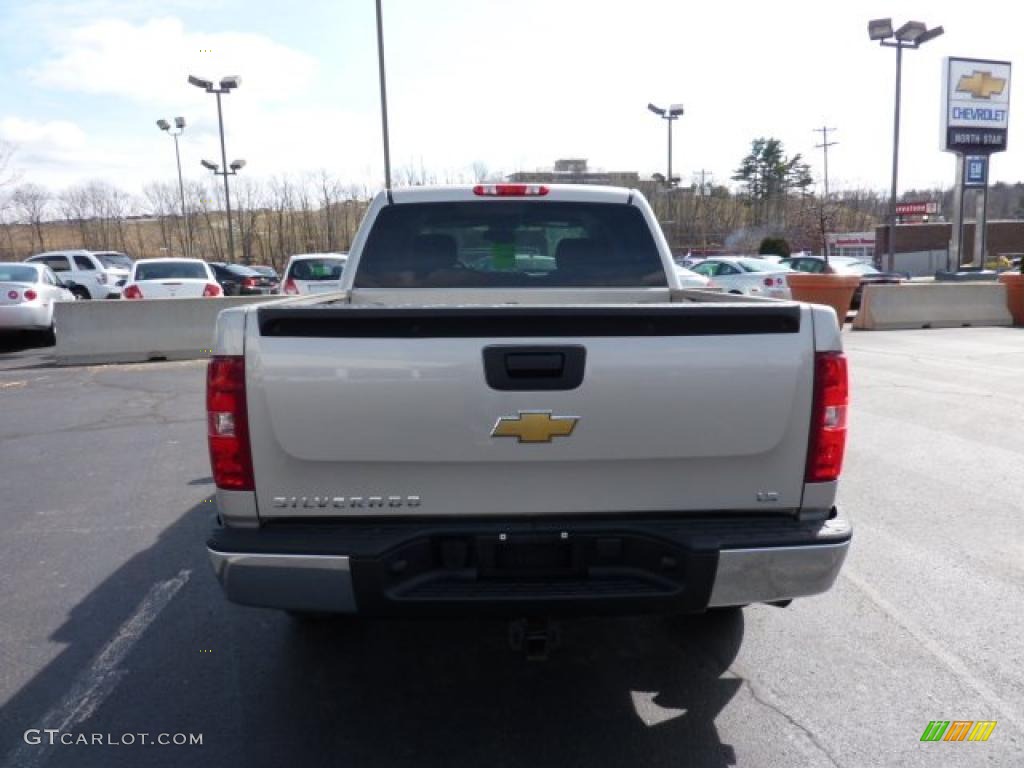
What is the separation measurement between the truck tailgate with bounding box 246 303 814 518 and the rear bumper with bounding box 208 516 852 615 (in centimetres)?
12

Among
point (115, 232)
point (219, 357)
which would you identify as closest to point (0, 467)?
point (219, 357)

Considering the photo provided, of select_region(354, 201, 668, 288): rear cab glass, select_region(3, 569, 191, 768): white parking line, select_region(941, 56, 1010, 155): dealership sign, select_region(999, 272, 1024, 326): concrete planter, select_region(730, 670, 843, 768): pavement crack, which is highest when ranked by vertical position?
select_region(941, 56, 1010, 155): dealership sign

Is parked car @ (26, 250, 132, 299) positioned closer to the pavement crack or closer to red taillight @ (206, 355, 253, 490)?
red taillight @ (206, 355, 253, 490)

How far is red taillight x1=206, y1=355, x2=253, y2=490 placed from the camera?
9.01 feet

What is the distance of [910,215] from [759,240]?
83.1ft

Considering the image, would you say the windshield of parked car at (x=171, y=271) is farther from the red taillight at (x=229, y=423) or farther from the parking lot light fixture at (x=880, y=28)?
the parking lot light fixture at (x=880, y=28)

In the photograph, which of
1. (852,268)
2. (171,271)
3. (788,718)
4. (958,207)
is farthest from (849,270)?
(788,718)

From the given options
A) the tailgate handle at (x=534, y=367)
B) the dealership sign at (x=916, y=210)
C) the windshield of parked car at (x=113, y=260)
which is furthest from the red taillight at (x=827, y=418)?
the dealership sign at (x=916, y=210)

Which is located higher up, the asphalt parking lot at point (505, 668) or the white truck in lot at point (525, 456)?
the white truck in lot at point (525, 456)

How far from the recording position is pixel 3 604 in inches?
171

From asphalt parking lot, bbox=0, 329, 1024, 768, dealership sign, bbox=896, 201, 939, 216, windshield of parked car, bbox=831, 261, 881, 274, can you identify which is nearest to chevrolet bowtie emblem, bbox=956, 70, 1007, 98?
windshield of parked car, bbox=831, 261, 881, 274

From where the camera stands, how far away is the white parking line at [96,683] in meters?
3.05

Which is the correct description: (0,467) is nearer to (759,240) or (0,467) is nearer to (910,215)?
(759,240)

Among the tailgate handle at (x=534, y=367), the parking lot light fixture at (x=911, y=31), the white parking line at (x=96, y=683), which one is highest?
the parking lot light fixture at (x=911, y=31)
